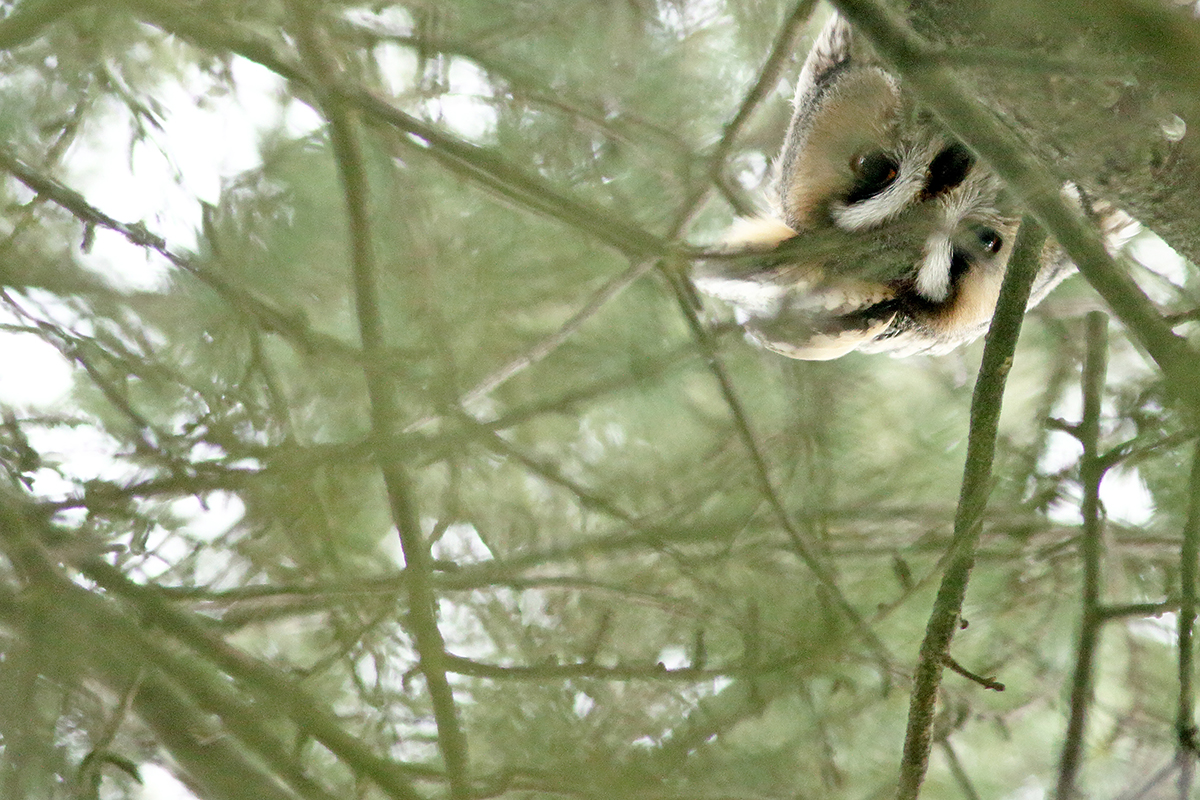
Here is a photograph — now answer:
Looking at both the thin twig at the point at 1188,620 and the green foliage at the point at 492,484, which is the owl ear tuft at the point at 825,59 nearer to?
the green foliage at the point at 492,484

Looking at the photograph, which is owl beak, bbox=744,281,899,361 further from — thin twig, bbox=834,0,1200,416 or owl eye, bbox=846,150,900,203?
thin twig, bbox=834,0,1200,416

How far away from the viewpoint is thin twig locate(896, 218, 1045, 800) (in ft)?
4.14

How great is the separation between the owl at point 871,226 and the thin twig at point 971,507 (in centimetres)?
29

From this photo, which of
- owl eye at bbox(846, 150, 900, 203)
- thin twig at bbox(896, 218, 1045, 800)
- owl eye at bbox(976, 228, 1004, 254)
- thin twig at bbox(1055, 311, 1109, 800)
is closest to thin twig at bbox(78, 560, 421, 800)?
thin twig at bbox(896, 218, 1045, 800)

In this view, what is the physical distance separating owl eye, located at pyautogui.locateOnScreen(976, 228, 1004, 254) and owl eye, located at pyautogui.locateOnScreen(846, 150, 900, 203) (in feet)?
0.68

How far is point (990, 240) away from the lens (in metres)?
1.93

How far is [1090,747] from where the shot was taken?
5.69 feet

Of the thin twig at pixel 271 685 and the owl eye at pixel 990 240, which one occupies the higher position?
the owl eye at pixel 990 240

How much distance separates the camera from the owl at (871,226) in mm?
1735

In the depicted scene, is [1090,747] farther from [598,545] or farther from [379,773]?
[379,773]

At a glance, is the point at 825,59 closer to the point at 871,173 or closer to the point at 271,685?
the point at 871,173

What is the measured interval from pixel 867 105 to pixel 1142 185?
0.64 metres

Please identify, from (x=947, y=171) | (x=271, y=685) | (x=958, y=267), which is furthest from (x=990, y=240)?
(x=271, y=685)

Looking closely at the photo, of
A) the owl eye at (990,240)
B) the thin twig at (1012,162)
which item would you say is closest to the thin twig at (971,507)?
the thin twig at (1012,162)
